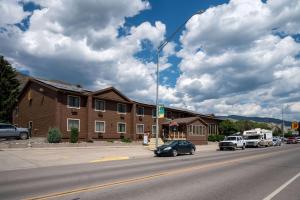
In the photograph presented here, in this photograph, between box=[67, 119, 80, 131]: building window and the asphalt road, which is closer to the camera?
the asphalt road

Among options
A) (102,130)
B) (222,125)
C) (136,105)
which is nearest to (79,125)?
(102,130)

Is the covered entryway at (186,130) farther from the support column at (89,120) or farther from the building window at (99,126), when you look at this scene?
the support column at (89,120)

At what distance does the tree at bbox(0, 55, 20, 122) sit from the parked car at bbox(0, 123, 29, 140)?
11427mm

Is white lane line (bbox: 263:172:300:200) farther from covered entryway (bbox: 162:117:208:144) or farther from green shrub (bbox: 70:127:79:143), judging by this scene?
covered entryway (bbox: 162:117:208:144)

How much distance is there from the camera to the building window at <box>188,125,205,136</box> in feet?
174

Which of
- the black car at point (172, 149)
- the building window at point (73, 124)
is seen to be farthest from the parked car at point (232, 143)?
the building window at point (73, 124)

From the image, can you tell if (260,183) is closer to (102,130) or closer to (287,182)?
(287,182)

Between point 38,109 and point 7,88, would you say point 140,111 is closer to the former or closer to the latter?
point 38,109

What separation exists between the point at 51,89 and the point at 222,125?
39.4 meters

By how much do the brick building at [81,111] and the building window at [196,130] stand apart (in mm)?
414

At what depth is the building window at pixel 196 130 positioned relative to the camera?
53153 millimetres

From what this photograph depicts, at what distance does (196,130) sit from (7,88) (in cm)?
2846

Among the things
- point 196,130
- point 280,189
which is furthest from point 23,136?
point 280,189

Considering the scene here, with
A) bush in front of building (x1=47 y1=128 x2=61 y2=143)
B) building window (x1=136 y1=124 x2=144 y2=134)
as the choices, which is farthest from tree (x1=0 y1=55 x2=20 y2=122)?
building window (x1=136 y1=124 x2=144 y2=134)
